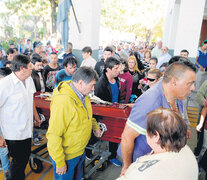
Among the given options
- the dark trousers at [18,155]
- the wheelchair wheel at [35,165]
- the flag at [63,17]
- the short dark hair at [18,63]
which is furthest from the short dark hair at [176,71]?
the flag at [63,17]

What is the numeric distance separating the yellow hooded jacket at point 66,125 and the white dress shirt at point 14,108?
0.61m

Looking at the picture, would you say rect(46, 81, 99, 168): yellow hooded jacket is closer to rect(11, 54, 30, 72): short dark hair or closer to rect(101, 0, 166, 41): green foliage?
rect(11, 54, 30, 72): short dark hair

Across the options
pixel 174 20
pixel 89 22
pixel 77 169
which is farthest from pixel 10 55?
pixel 174 20

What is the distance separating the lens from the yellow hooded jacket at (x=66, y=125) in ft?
5.78

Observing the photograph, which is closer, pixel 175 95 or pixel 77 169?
pixel 175 95

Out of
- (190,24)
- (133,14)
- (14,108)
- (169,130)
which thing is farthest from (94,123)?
(133,14)

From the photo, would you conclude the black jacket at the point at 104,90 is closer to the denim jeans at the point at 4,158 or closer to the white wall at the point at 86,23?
the denim jeans at the point at 4,158

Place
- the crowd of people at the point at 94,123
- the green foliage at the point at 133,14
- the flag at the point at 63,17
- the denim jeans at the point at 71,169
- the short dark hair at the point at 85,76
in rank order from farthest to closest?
the green foliage at the point at 133,14 → the flag at the point at 63,17 → the denim jeans at the point at 71,169 → the short dark hair at the point at 85,76 → the crowd of people at the point at 94,123

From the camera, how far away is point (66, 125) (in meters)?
1.80

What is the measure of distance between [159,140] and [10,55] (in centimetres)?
511

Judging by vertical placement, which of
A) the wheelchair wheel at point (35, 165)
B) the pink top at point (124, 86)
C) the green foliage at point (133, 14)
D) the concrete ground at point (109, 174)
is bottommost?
the concrete ground at point (109, 174)

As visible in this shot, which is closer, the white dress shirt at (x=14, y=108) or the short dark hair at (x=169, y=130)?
the short dark hair at (x=169, y=130)

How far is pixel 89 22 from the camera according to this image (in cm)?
677

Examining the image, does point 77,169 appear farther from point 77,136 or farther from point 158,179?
point 158,179
